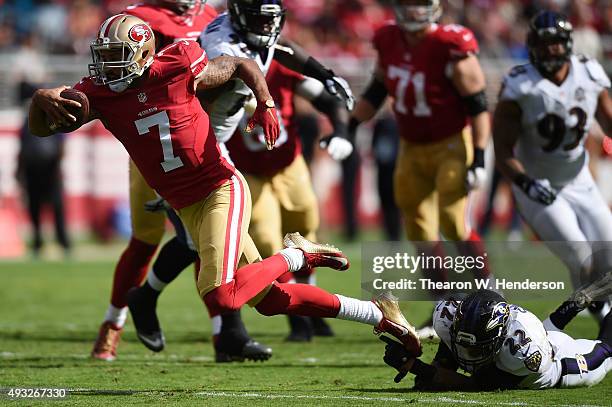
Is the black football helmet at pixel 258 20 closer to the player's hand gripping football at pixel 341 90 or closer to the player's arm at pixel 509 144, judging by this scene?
the player's hand gripping football at pixel 341 90

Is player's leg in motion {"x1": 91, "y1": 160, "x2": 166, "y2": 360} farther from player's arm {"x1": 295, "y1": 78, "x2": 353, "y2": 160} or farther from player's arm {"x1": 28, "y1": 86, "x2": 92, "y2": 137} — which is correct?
player's arm {"x1": 28, "y1": 86, "x2": 92, "y2": 137}

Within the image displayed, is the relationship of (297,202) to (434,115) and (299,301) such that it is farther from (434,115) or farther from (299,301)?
(299,301)

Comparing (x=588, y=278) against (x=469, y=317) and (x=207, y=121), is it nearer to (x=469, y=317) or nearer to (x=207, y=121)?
(x=469, y=317)

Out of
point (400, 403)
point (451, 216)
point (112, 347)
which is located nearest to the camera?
point (400, 403)

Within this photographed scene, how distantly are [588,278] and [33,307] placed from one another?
510cm

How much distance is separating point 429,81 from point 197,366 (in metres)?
2.47

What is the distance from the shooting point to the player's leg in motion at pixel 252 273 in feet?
17.4

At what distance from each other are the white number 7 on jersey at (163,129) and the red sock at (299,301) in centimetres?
79

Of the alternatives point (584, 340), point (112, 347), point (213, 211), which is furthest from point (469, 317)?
point (112, 347)

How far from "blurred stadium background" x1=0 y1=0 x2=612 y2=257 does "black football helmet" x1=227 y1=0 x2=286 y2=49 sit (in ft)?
23.9

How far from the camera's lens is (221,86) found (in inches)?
240

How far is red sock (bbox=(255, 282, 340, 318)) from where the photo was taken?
543cm

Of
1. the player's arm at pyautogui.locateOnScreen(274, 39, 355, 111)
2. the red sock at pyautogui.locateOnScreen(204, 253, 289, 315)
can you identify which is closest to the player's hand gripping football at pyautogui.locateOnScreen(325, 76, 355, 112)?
the player's arm at pyautogui.locateOnScreen(274, 39, 355, 111)

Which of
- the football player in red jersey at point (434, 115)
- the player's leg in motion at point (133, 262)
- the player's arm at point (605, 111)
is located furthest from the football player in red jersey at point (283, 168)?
the player's arm at point (605, 111)
